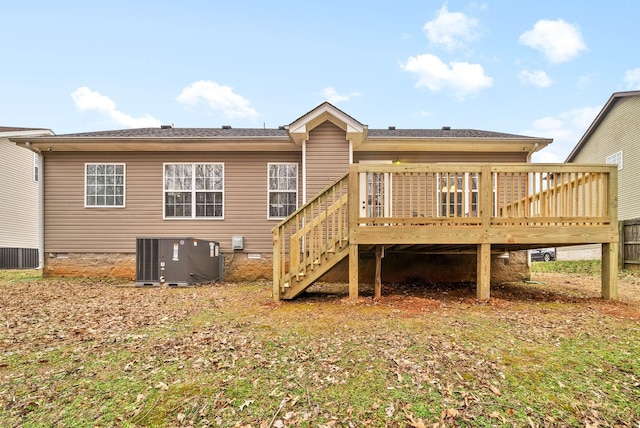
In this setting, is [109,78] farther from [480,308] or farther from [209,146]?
[480,308]

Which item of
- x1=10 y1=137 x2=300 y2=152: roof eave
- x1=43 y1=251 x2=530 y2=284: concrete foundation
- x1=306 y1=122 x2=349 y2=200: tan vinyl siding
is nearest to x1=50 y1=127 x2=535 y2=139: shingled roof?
x1=10 y1=137 x2=300 y2=152: roof eave

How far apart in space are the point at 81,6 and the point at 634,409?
17347mm

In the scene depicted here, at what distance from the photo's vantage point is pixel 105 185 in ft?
30.5

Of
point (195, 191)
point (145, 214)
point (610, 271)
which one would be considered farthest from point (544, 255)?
point (145, 214)

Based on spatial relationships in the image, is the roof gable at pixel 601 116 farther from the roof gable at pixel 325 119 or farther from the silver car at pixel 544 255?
the roof gable at pixel 325 119

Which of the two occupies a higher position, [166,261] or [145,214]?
[145,214]

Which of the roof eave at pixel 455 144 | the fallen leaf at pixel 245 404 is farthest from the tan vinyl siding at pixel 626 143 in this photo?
the fallen leaf at pixel 245 404

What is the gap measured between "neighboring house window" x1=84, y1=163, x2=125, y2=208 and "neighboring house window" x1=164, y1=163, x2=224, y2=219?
Answer: 4.17ft

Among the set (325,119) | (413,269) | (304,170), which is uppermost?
(325,119)

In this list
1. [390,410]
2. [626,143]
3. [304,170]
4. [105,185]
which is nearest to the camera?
[390,410]

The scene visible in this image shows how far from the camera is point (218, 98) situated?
41875 millimetres

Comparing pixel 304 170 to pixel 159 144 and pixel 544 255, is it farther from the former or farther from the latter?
pixel 544 255

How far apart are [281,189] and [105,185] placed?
481 centimetres

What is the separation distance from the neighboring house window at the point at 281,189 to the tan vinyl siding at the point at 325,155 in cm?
66
